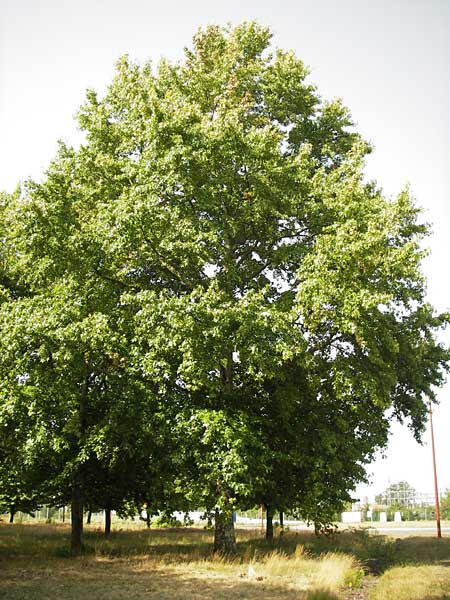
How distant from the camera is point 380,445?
2242 centimetres

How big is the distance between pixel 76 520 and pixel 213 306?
39.7 feet

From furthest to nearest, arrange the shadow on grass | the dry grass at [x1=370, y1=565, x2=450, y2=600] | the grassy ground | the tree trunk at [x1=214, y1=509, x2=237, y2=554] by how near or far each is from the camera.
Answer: the tree trunk at [x1=214, y1=509, x2=237, y2=554] < the grassy ground < the shadow on grass < the dry grass at [x1=370, y1=565, x2=450, y2=600]

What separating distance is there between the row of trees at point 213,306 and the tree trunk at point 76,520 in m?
0.08

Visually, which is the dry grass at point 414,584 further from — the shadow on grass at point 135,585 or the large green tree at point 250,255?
the large green tree at point 250,255

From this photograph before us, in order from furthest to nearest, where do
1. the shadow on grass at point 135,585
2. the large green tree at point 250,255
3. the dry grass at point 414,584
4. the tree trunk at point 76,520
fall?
the tree trunk at point 76,520, the large green tree at point 250,255, the shadow on grass at point 135,585, the dry grass at point 414,584

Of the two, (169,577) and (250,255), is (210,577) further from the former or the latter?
(250,255)

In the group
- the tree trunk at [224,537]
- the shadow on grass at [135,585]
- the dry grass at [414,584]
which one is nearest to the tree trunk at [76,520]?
the shadow on grass at [135,585]

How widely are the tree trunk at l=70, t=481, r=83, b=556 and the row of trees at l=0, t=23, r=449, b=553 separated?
3.1 inches

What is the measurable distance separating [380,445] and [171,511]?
8806mm

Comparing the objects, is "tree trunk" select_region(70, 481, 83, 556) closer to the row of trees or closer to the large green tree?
the row of trees

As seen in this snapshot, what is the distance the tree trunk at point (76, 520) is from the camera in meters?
22.4

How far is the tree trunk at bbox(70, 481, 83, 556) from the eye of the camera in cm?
2242

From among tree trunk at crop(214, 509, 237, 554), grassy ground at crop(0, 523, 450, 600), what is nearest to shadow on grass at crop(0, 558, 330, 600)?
grassy ground at crop(0, 523, 450, 600)

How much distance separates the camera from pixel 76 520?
900 inches
